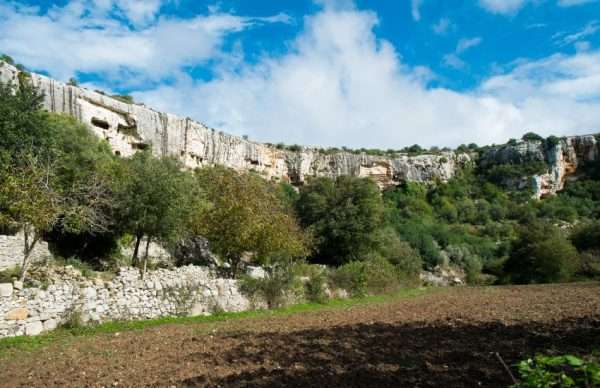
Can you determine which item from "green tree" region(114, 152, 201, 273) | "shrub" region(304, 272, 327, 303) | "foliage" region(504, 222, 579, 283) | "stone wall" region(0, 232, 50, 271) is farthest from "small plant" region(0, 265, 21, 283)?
"foliage" region(504, 222, 579, 283)

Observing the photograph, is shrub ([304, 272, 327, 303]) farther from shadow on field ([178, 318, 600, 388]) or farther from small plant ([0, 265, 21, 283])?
small plant ([0, 265, 21, 283])

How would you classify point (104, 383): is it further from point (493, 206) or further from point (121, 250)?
point (493, 206)

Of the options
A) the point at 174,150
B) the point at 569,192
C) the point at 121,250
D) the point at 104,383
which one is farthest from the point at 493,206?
the point at 104,383

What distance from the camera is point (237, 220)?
70.0ft

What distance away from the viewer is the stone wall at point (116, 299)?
11328 millimetres

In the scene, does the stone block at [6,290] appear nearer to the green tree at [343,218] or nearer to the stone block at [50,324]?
the stone block at [50,324]

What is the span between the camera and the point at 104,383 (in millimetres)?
6879

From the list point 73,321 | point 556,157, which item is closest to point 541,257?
point 73,321

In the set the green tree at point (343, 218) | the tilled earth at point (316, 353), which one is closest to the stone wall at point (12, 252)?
the tilled earth at point (316, 353)

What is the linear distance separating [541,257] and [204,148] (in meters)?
41.9

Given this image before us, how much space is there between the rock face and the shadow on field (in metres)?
74.8

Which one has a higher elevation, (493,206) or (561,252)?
(493,206)

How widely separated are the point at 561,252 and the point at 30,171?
3719 cm

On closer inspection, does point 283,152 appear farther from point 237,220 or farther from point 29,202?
point 29,202
